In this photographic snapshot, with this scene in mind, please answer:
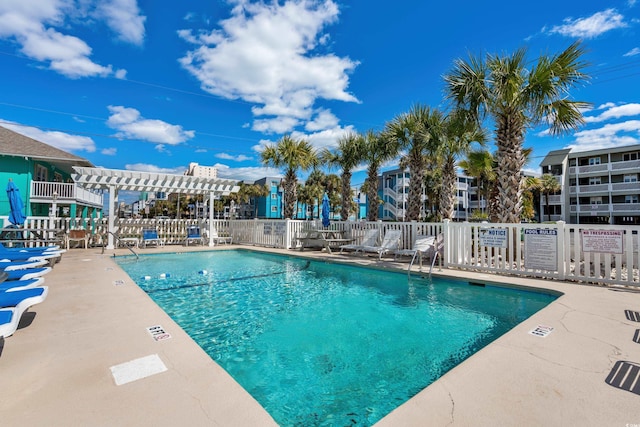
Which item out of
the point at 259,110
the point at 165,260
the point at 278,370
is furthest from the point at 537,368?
the point at 259,110

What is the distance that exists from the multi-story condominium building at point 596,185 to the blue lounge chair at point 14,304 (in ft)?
148

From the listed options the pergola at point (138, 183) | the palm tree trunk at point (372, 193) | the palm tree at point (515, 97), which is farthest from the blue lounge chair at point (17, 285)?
the palm tree trunk at point (372, 193)

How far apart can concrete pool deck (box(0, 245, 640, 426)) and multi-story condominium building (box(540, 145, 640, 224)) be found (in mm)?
40785

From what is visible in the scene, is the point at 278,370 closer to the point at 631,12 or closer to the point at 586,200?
the point at 631,12

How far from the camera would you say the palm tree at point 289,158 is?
1641 centimetres

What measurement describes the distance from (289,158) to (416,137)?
6836 mm

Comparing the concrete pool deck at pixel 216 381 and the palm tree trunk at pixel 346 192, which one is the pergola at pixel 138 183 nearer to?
the palm tree trunk at pixel 346 192

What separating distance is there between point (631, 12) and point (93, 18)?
20.5 meters

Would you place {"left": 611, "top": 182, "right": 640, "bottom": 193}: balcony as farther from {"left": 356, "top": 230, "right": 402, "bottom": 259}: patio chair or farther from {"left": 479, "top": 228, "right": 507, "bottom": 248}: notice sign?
{"left": 479, "top": 228, "right": 507, "bottom": 248}: notice sign

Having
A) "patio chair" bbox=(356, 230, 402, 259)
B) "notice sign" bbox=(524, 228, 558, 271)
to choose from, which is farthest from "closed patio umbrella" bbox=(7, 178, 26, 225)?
"notice sign" bbox=(524, 228, 558, 271)

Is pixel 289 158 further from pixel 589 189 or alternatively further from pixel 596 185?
pixel 596 185

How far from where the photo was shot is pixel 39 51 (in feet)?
49.5

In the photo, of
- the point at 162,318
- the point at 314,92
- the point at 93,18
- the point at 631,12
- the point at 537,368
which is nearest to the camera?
the point at 537,368

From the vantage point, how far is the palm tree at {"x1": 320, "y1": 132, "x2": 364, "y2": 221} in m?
16.2
